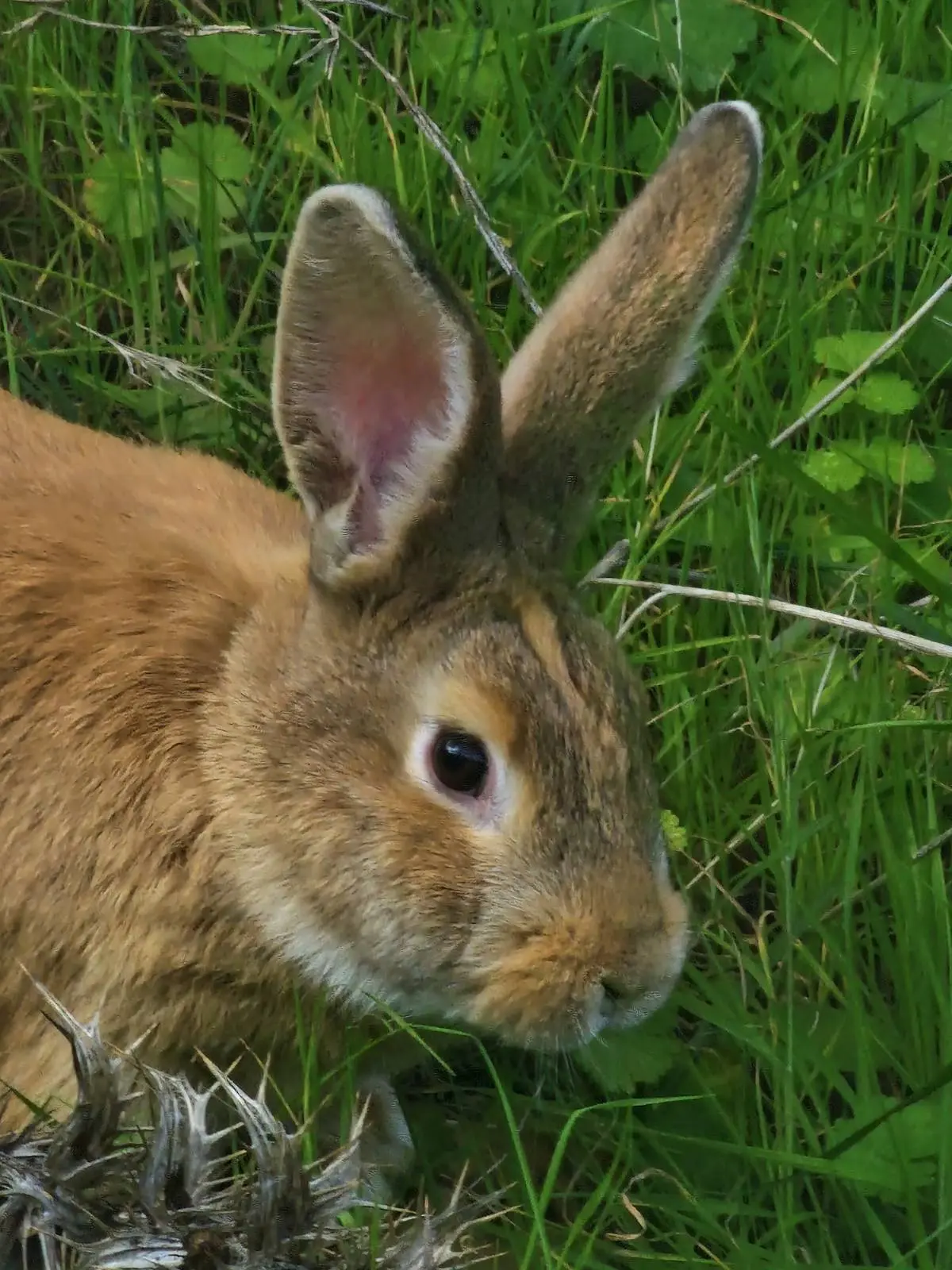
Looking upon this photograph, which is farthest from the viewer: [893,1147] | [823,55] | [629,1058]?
[823,55]

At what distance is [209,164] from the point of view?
3654 mm

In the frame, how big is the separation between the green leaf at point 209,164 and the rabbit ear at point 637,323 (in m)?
1.32

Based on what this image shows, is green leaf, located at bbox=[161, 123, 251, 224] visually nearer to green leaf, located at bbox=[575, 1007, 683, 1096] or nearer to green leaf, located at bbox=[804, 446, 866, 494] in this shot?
green leaf, located at bbox=[804, 446, 866, 494]

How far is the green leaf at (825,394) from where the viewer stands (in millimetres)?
3471

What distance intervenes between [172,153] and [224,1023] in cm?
207

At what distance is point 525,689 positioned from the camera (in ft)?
7.75

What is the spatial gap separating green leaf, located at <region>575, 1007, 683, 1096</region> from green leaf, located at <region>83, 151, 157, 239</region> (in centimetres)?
199

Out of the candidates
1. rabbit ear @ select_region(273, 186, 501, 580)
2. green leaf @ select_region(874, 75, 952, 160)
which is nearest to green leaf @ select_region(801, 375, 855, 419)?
green leaf @ select_region(874, 75, 952, 160)

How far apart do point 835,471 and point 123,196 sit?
1.61 m

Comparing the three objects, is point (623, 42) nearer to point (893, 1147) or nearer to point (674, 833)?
point (674, 833)

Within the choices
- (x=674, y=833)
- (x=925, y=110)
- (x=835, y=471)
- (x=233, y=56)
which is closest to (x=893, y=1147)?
(x=674, y=833)

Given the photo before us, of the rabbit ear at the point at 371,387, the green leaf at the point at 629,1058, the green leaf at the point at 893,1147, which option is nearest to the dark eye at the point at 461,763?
the rabbit ear at the point at 371,387

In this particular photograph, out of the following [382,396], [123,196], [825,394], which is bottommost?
[825,394]

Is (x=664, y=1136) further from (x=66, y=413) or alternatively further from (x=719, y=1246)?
(x=66, y=413)
